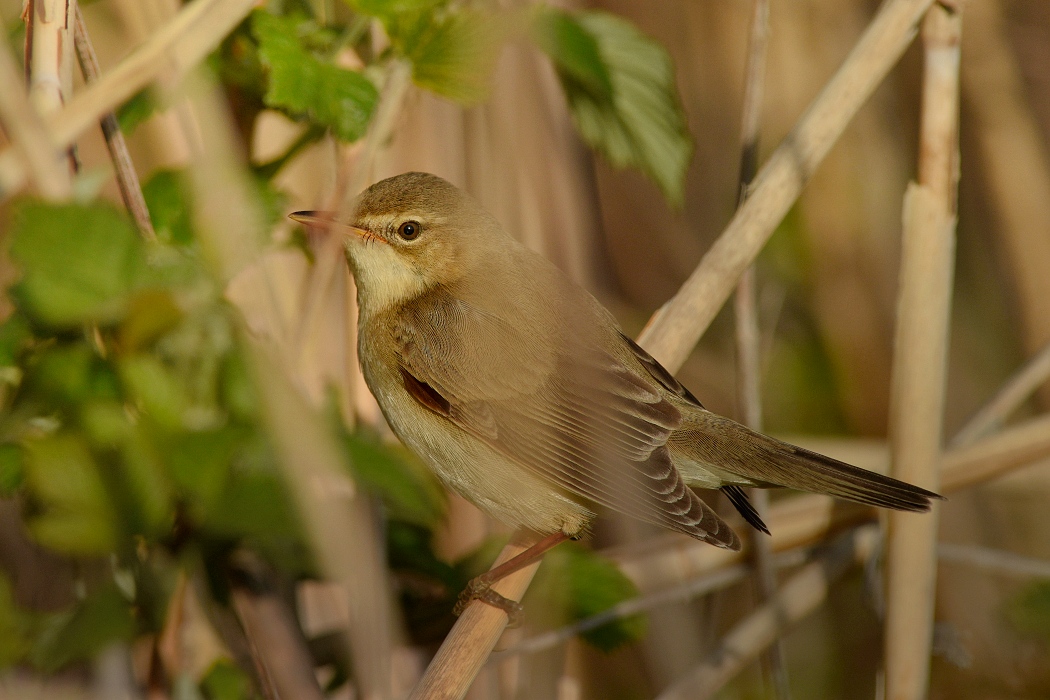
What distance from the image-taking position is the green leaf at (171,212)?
2.25 meters

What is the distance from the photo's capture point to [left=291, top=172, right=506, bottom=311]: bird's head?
7.70ft

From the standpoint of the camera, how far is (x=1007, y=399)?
2.71m

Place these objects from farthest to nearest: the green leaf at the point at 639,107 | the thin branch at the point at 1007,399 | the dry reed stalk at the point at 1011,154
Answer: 1. the dry reed stalk at the point at 1011,154
2. the thin branch at the point at 1007,399
3. the green leaf at the point at 639,107

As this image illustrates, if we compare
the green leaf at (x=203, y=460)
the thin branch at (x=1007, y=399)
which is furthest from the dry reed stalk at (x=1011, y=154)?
the green leaf at (x=203, y=460)

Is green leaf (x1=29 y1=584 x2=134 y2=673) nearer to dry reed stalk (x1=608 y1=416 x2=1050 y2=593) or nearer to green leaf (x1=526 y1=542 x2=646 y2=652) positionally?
green leaf (x1=526 y1=542 x2=646 y2=652)

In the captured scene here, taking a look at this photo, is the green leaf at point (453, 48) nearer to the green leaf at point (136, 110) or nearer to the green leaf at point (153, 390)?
the green leaf at point (136, 110)

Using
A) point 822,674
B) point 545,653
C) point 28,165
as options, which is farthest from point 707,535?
point 822,674

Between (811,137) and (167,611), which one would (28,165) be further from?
(811,137)

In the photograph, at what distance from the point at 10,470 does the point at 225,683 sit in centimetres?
74

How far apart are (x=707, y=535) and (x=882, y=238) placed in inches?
94.4

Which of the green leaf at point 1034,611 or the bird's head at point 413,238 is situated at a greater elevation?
the bird's head at point 413,238

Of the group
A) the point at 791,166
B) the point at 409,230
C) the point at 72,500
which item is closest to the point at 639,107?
the point at 791,166

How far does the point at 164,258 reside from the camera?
206cm

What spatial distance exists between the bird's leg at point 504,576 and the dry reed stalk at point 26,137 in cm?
123
